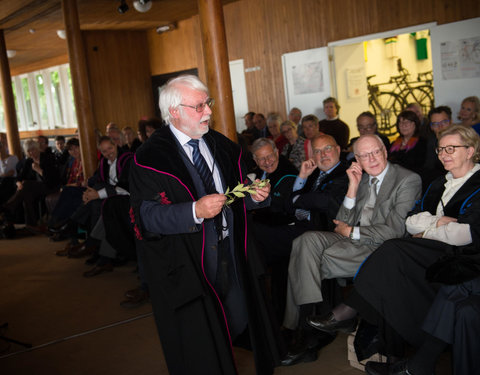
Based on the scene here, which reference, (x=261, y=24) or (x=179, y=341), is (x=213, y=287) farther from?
(x=261, y=24)

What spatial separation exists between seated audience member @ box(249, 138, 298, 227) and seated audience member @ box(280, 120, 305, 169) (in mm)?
1639

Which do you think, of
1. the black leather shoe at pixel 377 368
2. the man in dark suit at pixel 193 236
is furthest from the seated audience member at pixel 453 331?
the man in dark suit at pixel 193 236

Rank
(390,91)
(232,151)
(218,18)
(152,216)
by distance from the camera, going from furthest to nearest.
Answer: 1. (390,91)
2. (218,18)
3. (232,151)
4. (152,216)

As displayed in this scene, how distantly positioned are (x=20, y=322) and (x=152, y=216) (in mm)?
2649

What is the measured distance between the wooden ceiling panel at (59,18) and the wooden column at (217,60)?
5.45 metres

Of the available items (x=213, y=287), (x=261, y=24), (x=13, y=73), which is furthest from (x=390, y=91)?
(x=13, y=73)

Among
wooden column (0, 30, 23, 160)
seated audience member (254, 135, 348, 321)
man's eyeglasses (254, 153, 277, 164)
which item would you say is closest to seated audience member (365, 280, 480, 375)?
seated audience member (254, 135, 348, 321)

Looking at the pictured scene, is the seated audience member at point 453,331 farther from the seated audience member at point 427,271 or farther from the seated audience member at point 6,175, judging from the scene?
the seated audience member at point 6,175

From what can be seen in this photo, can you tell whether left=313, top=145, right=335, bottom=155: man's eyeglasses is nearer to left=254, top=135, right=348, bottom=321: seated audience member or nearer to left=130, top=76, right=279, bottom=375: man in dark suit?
left=254, top=135, right=348, bottom=321: seated audience member

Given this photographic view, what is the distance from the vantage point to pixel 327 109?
7.69 m

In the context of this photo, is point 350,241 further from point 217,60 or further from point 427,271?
point 217,60

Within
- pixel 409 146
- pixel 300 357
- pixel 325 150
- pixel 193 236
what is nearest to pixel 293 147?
pixel 409 146

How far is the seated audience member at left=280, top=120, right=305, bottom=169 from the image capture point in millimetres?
5961

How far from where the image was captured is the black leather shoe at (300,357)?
9.65 ft
